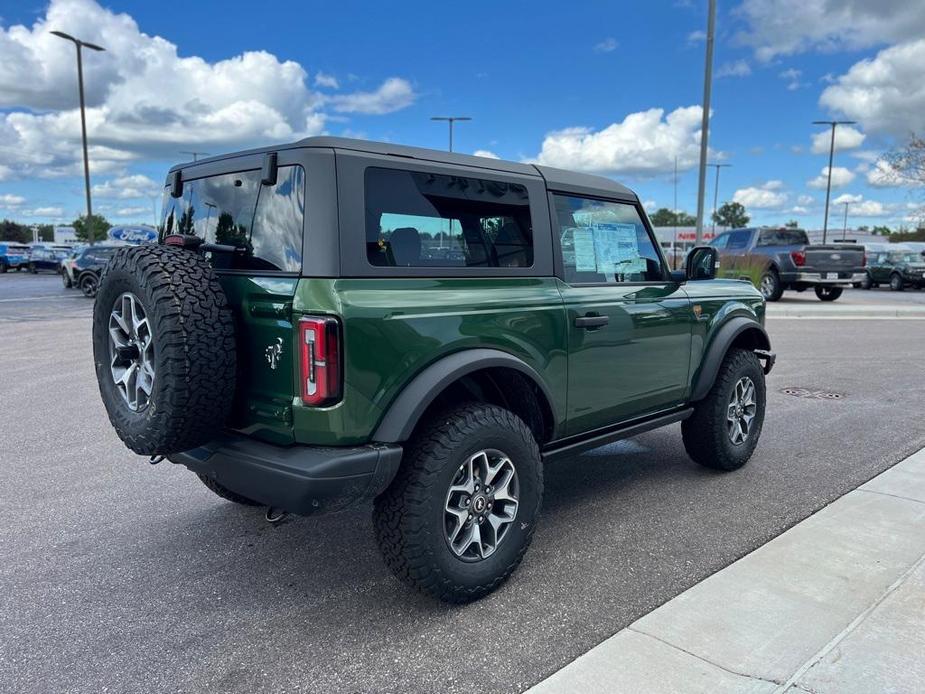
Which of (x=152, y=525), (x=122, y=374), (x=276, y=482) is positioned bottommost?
(x=152, y=525)

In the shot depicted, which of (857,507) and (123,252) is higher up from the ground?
→ (123,252)

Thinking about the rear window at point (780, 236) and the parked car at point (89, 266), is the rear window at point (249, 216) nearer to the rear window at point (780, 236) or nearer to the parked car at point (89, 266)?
the rear window at point (780, 236)

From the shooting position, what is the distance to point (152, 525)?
394 centimetres

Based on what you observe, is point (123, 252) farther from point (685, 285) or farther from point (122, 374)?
point (685, 285)

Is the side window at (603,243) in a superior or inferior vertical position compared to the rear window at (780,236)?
inferior

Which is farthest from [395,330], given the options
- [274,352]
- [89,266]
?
[89,266]

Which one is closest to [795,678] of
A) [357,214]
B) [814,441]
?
[357,214]

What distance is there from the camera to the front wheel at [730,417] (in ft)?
15.2

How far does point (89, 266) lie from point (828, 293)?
2154 centimetres

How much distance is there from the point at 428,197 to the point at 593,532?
6.64ft

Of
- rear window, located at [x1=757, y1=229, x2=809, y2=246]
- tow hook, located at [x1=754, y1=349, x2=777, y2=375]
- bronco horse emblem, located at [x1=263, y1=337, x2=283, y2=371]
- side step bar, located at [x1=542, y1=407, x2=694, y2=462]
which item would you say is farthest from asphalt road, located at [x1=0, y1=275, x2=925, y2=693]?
rear window, located at [x1=757, y1=229, x2=809, y2=246]

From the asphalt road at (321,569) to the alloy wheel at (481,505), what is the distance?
266 millimetres

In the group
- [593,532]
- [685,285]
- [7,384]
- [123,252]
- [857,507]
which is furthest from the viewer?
[7,384]

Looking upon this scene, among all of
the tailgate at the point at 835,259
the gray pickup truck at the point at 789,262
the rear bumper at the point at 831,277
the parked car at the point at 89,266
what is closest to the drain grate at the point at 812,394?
the gray pickup truck at the point at 789,262
